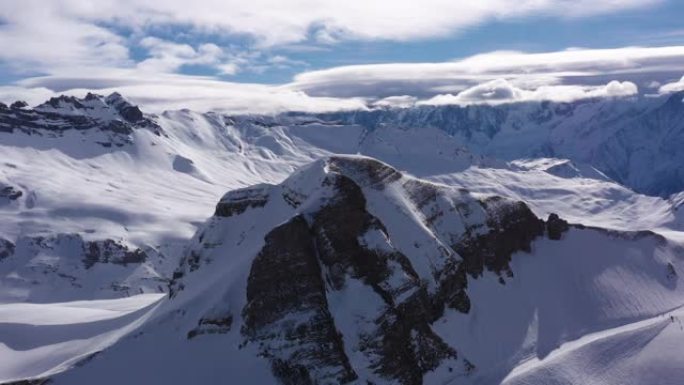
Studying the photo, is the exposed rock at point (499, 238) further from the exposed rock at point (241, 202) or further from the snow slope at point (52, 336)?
the snow slope at point (52, 336)

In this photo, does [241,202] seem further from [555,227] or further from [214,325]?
[555,227]

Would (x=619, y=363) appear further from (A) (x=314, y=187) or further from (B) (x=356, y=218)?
(A) (x=314, y=187)

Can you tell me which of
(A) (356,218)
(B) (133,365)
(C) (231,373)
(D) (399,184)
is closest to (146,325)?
(B) (133,365)

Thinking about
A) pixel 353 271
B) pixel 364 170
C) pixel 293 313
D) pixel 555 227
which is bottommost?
pixel 555 227

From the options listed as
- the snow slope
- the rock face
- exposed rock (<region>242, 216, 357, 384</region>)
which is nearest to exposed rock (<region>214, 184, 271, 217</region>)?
the rock face

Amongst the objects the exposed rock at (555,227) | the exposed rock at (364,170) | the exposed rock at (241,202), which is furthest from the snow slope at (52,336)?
the exposed rock at (555,227)

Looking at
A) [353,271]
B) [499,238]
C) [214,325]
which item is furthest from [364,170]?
[214,325]

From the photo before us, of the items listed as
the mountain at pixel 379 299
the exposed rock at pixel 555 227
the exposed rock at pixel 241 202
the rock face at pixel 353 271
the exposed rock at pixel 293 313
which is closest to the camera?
the exposed rock at pixel 293 313
